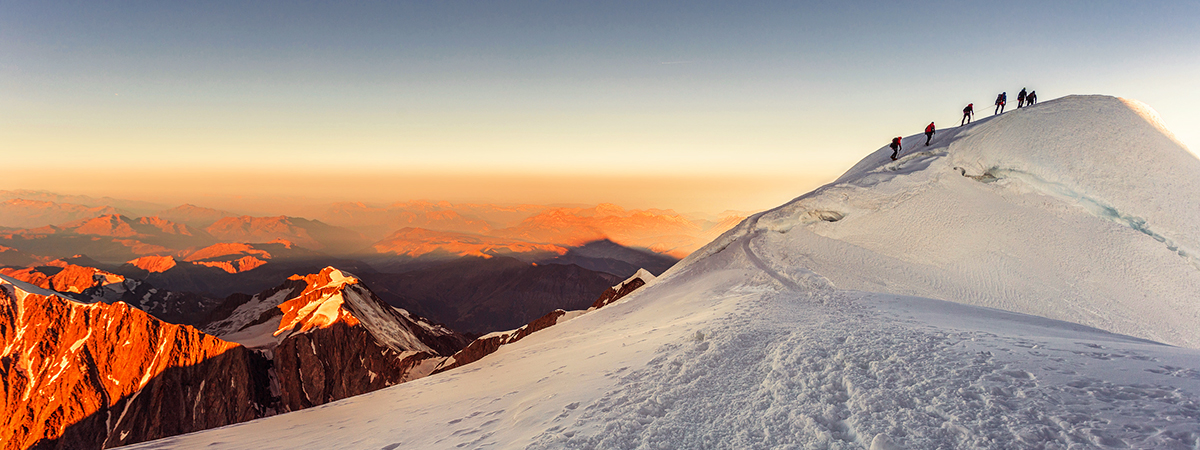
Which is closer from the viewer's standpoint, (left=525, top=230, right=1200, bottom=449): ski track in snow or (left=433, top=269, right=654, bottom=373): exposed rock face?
(left=525, top=230, right=1200, bottom=449): ski track in snow

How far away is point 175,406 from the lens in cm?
7356

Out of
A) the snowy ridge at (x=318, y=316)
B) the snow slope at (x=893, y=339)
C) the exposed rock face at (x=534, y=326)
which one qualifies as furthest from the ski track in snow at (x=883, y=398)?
the snowy ridge at (x=318, y=316)

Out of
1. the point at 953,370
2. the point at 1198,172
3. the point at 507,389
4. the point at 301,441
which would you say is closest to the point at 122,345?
the point at 301,441

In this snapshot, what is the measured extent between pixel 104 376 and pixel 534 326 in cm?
7764

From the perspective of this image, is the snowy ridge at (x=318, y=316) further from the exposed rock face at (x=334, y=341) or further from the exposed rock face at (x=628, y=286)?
the exposed rock face at (x=628, y=286)

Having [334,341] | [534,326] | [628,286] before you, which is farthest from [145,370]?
[628,286]

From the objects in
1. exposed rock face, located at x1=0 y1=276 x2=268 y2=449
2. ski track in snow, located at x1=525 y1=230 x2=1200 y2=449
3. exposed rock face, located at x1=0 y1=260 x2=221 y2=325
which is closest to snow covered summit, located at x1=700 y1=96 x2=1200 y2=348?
ski track in snow, located at x1=525 y1=230 x2=1200 y2=449

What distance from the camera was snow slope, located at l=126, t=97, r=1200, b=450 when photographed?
6105mm

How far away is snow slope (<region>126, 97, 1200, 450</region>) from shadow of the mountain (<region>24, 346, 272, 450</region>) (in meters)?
76.0

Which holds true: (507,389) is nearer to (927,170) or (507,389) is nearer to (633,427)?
(633,427)

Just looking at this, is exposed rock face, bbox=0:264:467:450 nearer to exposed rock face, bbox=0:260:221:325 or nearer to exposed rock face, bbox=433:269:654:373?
exposed rock face, bbox=433:269:654:373

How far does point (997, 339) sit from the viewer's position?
8.89 meters

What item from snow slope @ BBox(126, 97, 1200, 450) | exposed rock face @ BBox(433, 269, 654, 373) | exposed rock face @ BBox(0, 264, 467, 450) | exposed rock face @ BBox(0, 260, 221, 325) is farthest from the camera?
exposed rock face @ BBox(0, 260, 221, 325)

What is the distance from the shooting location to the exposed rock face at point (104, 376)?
68.1 m
